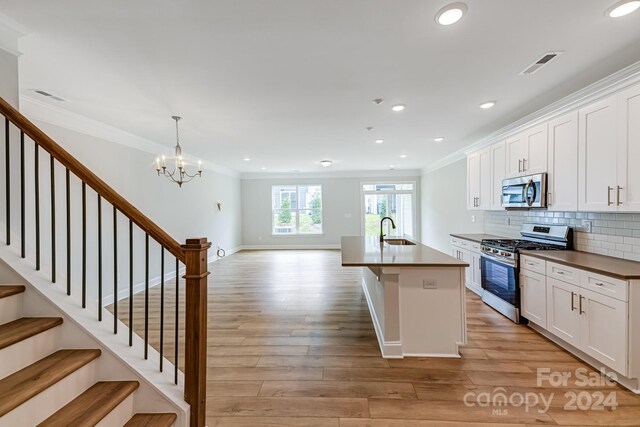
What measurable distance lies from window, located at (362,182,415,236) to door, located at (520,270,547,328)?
19.0 ft

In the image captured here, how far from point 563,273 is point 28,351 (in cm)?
401

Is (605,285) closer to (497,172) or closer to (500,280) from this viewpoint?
(500,280)

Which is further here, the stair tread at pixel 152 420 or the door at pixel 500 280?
the door at pixel 500 280

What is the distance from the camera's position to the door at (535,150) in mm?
3256

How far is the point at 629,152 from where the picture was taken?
2287 millimetres

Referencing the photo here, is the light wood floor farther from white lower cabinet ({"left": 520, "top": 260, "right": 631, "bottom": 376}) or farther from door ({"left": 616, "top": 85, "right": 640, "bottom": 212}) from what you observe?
door ({"left": 616, "top": 85, "right": 640, "bottom": 212})

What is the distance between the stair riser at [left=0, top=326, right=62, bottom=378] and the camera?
4.52 feet

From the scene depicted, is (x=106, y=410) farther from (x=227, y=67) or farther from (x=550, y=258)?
(x=550, y=258)

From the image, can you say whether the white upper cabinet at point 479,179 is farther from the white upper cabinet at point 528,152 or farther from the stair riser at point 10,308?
the stair riser at point 10,308

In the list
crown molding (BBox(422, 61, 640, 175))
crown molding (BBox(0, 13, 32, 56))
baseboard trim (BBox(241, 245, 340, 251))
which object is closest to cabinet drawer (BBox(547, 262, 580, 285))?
crown molding (BBox(422, 61, 640, 175))

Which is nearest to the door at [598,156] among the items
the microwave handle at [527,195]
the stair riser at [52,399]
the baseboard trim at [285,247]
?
the microwave handle at [527,195]

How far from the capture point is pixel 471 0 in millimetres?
1597

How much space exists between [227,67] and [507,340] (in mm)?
3780

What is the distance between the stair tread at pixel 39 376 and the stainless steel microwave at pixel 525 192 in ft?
14.3
